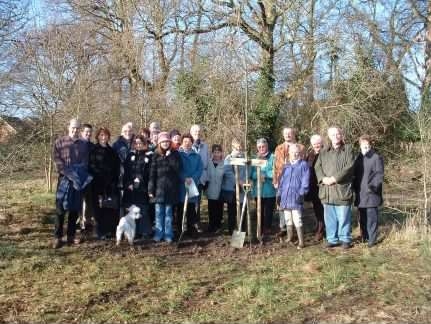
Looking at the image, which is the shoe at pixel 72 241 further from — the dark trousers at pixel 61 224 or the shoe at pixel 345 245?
the shoe at pixel 345 245

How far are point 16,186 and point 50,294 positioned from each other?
10366 mm

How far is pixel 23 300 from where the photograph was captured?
16.3 ft

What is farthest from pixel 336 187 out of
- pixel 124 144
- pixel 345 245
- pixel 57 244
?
pixel 57 244

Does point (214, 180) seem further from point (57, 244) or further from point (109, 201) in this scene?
point (57, 244)

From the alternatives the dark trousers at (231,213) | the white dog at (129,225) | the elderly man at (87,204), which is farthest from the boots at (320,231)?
the elderly man at (87,204)

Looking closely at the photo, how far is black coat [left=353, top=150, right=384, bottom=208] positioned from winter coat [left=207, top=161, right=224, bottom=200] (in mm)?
2290

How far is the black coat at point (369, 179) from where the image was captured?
727cm

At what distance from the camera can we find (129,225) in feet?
23.9

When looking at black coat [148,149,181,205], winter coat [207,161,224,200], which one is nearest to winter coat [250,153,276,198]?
winter coat [207,161,224,200]

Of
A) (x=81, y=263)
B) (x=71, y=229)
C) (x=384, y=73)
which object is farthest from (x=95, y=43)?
(x=81, y=263)

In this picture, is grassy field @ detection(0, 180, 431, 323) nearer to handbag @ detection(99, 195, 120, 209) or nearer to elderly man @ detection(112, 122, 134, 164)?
handbag @ detection(99, 195, 120, 209)

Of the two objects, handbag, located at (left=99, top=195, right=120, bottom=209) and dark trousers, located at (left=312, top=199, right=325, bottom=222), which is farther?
dark trousers, located at (left=312, top=199, right=325, bottom=222)

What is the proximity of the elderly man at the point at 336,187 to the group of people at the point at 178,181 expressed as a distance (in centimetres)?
1

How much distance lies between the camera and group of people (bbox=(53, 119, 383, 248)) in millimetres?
7211
